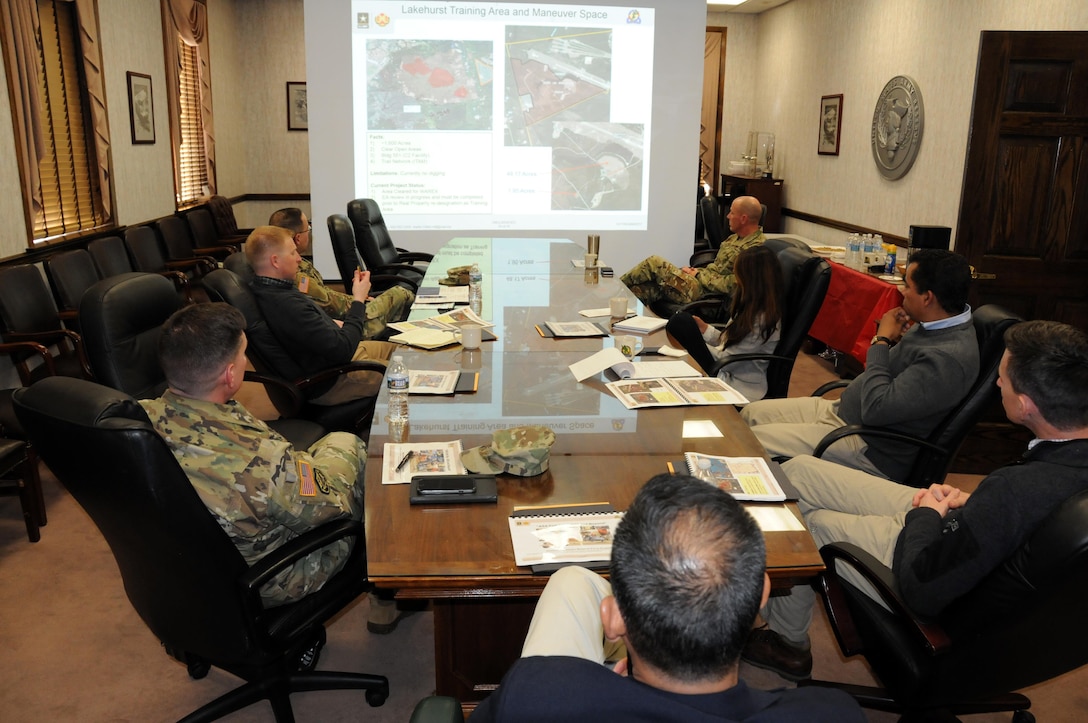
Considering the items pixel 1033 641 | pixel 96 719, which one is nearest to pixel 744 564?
pixel 1033 641

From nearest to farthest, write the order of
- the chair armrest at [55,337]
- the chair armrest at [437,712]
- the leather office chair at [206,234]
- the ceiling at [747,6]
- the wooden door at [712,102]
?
the chair armrest at [437,712], the chair armrest at [55,337], the leather office chair at [206,234], the ceiling at [747,6], the wooden door at [712,102]

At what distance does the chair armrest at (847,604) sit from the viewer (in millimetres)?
1750

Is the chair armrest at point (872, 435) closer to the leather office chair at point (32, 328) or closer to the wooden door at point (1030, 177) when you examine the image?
the wooden door at point (1030, 177)

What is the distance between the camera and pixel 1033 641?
5.54 ft

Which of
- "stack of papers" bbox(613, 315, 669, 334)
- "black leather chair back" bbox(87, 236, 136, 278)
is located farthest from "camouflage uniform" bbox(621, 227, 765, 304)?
"black leather chair back" bbox(87, 236, 136, 278)

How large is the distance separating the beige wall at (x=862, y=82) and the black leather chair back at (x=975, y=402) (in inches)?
127

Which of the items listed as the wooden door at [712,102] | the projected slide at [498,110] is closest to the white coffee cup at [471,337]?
the projected slide at [498,110]

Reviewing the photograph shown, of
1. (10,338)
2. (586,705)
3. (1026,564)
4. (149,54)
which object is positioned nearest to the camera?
(586,705)

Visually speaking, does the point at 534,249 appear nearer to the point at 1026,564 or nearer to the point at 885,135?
the point at 885,135

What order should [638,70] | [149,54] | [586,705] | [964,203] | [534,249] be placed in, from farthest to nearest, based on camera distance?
[638,70] < [149,54] < [534,249] < [964,203] < [586,705]

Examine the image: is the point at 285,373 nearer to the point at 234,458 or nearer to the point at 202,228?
the point at 234,458

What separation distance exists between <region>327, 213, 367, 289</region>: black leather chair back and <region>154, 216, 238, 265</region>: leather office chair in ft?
3.98

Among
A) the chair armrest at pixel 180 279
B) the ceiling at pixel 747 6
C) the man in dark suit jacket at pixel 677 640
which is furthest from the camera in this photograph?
the ceiling at pixel 747 6

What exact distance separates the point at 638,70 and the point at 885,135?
2.15 m
